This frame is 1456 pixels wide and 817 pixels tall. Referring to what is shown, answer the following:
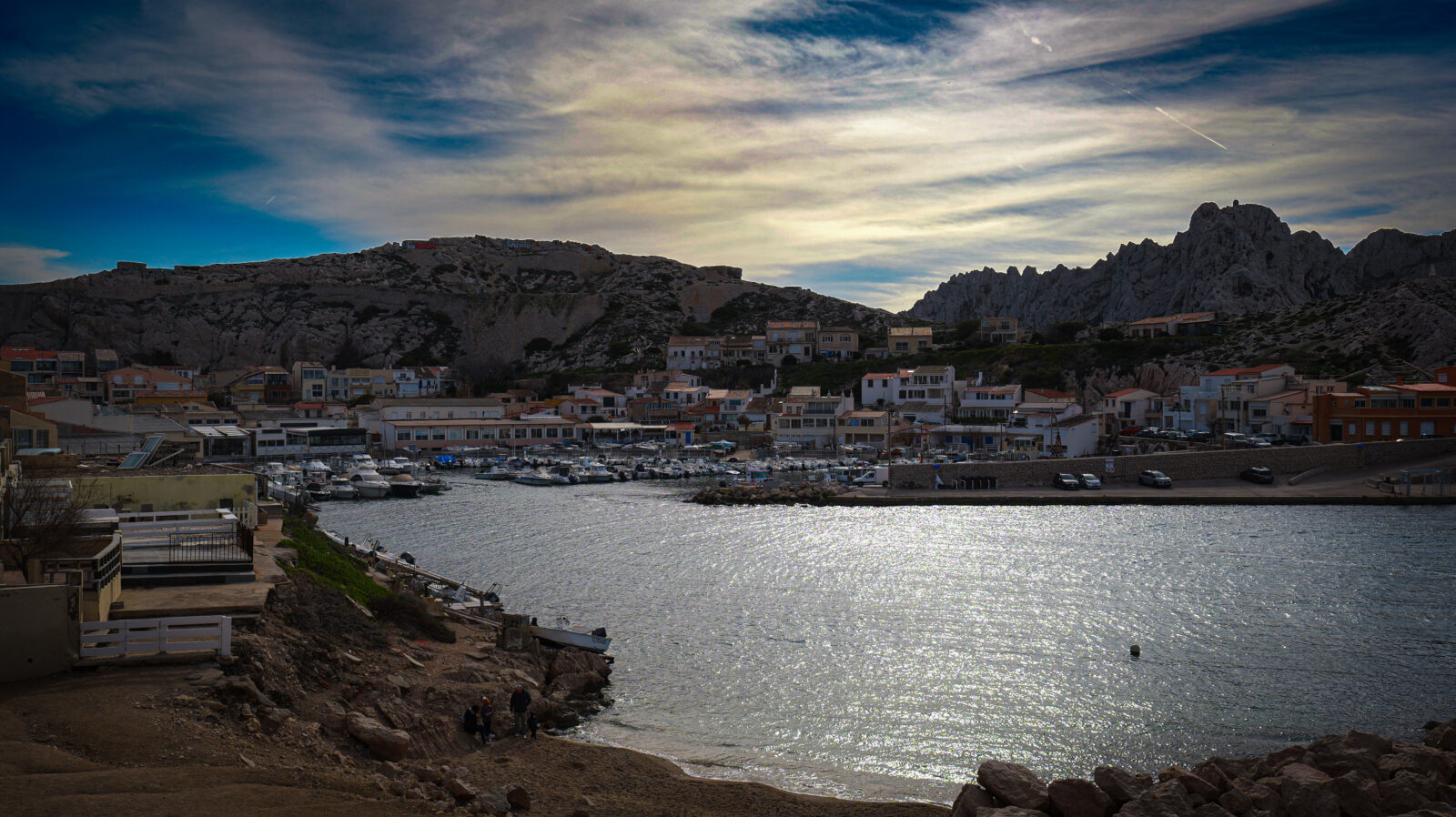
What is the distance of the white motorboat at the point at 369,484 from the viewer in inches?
1715

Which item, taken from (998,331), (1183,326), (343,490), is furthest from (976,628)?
(998,331)

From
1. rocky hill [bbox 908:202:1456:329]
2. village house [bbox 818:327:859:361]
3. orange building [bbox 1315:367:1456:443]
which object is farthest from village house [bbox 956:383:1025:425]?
rocky hill [bbox 908:202:1456:329]

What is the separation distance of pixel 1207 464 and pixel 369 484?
3937 centimetres

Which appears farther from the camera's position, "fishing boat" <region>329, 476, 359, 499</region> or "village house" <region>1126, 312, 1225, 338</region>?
"village house" <region>1126, 312, 1225, 338</region>

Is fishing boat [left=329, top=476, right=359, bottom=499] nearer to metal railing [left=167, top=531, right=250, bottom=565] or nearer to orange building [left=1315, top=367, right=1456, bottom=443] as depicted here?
metal railing [left=167, top=531, right=250, bottom=565]

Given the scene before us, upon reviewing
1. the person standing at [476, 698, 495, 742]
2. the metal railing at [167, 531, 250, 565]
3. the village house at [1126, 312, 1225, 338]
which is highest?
the village house at [1126, 312, 1225, 338]

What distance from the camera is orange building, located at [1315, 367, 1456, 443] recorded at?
43.2 m

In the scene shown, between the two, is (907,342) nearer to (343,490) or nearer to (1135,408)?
(1135,408)

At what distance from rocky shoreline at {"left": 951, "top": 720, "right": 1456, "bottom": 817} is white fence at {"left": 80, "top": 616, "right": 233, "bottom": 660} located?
8.53 metres

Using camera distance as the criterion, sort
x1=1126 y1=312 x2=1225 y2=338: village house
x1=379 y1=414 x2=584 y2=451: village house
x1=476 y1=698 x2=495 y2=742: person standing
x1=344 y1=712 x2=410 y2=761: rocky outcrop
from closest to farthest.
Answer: x1=344 y1=712 x2=410 y2=761: rocky outcrop < x1=476 y1=698 x2=495 y2=742: person standing < x1=379 y1=414 x2=584 y2=451: village house < x1=1126 y1=312 x2=1225 y2=338: village house

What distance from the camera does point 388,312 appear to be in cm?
10325

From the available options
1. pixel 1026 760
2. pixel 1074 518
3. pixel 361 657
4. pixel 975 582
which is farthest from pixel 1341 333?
pixel 361 657

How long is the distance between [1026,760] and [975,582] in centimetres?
1191

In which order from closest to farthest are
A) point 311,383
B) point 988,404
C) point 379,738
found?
1. point 379,738
2. point 988,404
3. point 311,383
